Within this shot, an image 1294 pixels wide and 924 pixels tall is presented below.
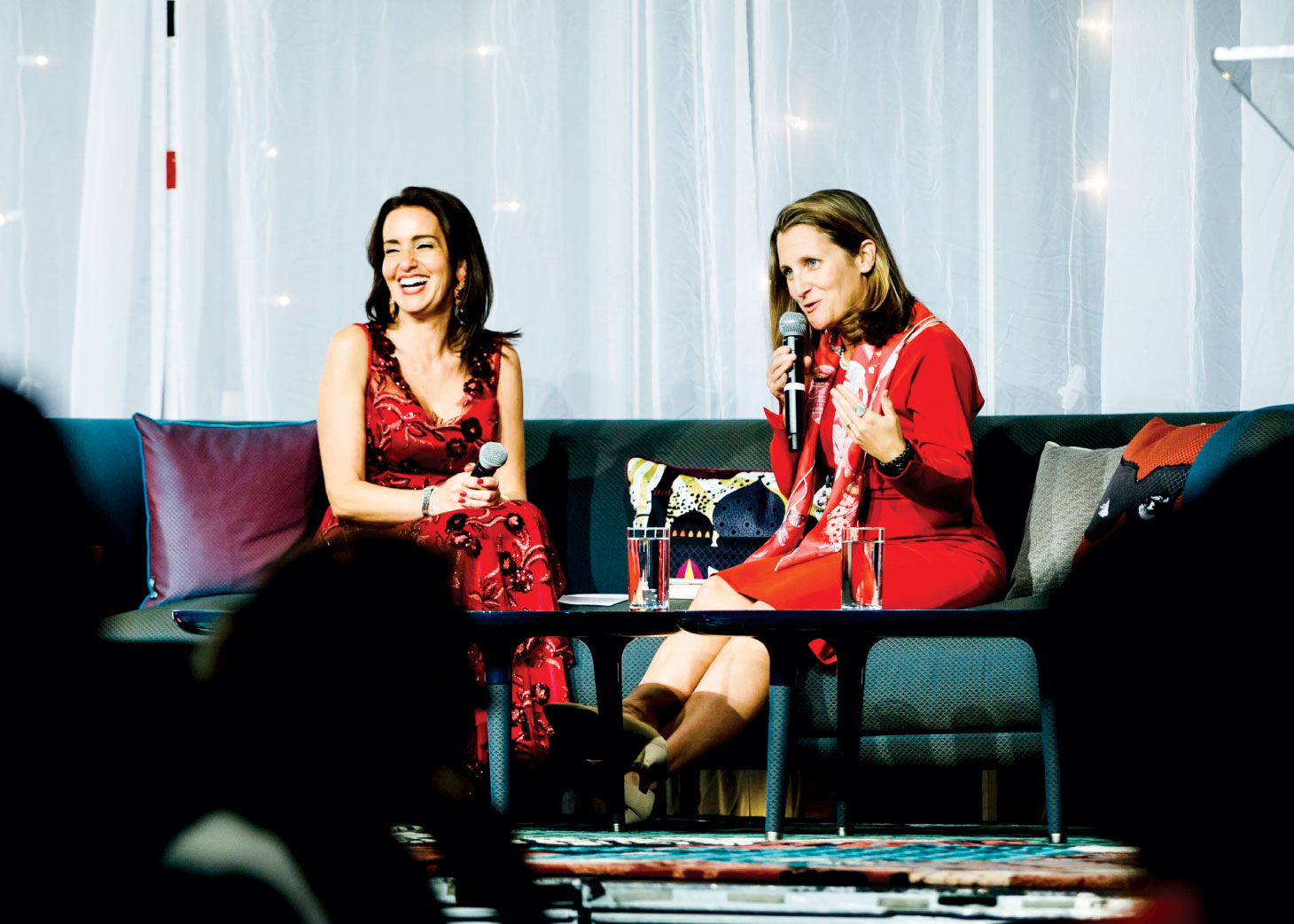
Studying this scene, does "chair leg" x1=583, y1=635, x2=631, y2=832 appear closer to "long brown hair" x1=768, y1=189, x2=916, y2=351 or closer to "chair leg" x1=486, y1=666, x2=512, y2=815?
"chair leg" x1=486, y1=666, x2=512, y2=815

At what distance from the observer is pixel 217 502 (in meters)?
2.62

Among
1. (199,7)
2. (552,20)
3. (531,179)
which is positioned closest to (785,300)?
(531,179)

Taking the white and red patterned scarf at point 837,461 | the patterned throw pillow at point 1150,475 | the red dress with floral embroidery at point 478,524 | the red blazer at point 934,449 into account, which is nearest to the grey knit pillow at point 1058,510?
the patterned throw pillow at point 1150,475

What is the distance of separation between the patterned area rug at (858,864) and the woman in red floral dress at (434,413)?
1.12 m

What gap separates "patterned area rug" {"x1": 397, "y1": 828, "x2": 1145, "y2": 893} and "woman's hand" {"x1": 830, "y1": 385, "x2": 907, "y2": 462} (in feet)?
3.27

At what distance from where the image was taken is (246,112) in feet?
10.5

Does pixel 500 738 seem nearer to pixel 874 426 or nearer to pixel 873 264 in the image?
pixel 874 426

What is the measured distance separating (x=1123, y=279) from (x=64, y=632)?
9.17 feet

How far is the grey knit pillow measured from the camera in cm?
244

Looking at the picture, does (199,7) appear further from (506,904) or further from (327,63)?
(506,904)

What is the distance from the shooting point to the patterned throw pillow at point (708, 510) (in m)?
2.60

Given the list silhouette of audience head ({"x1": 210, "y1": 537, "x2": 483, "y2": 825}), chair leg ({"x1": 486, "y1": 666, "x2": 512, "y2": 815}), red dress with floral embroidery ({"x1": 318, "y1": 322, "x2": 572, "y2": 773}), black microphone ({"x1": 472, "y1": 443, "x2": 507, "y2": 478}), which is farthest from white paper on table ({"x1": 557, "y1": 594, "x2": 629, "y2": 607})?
silhouette of audience head ({"x1": 210, "y1": 537, "x2": 483, "y2": 825})

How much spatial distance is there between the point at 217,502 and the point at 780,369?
1.25 meters

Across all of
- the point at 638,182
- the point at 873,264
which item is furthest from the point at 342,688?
the point at 638,182
